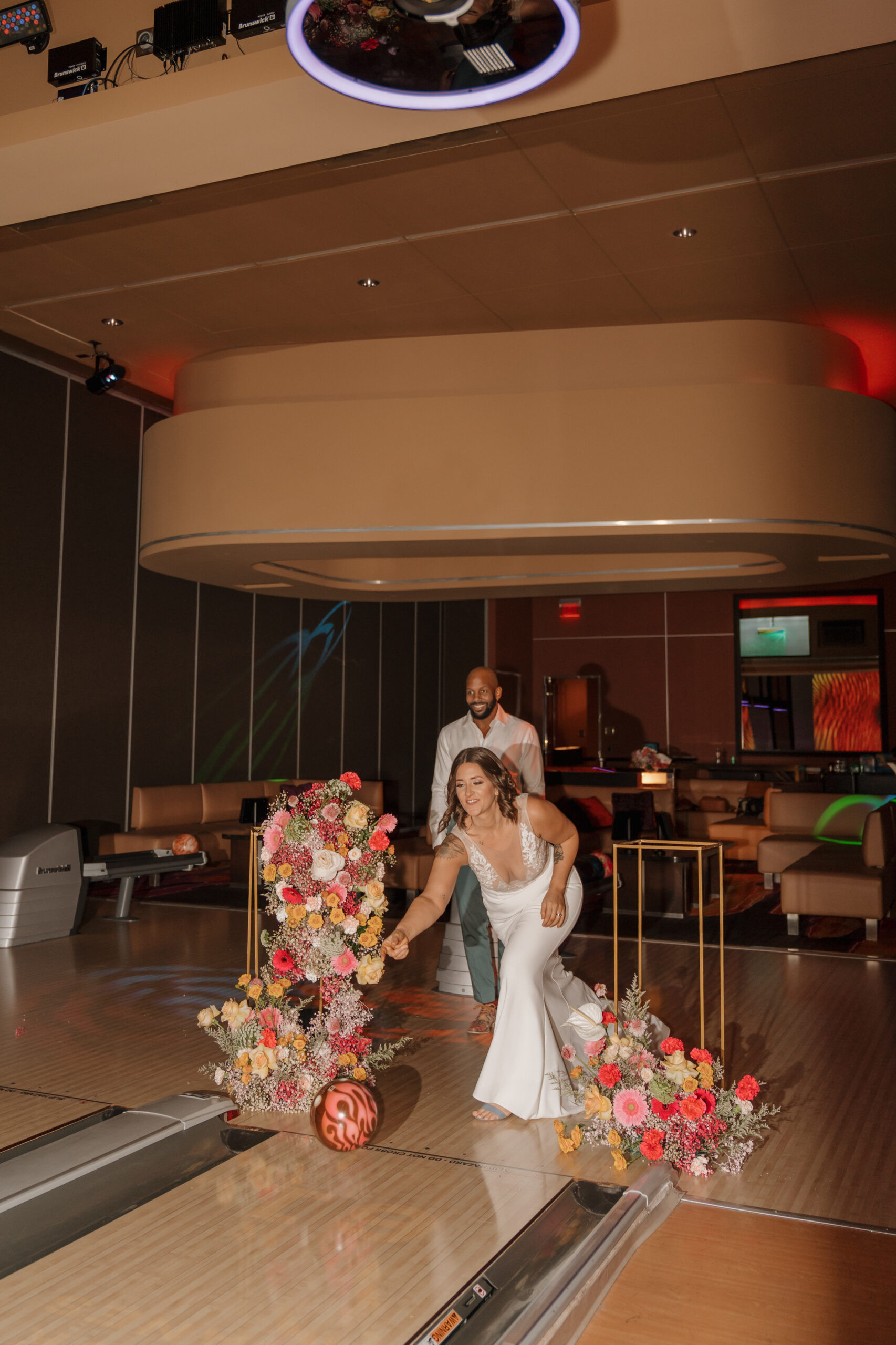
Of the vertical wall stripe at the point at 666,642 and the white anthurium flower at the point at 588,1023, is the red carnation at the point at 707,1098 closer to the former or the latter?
the white anthurium flower at the point at 588,1023

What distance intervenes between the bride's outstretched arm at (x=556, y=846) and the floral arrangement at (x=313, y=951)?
544 mm

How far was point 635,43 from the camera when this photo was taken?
3805mm

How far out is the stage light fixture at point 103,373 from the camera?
8.85m

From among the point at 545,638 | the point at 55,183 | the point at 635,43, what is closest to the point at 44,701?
the point at 55,183

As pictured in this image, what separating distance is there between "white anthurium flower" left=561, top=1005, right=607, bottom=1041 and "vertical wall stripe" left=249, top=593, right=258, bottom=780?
7851mm

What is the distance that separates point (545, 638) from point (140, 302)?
9.46 meters

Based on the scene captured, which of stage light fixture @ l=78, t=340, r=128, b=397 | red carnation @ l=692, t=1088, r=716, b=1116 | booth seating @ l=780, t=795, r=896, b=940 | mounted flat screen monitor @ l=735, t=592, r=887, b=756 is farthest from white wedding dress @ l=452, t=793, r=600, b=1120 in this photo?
mounted flat screen monitor @ l=735, t=592, r=887, b=756

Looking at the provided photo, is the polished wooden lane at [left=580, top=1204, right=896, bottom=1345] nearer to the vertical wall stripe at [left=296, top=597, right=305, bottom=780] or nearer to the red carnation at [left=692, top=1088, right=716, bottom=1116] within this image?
the red carnation at [left=692, top=1088, right=716, bottom=1116]

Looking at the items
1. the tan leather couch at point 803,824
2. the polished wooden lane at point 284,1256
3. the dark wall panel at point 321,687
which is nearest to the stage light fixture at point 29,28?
the polished wooden lane at point 284,1256

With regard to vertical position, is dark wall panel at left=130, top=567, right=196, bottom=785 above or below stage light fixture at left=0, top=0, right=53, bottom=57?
below

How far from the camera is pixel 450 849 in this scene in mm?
4031

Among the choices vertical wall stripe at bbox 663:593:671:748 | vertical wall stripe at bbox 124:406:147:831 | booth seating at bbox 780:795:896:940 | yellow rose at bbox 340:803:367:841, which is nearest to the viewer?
yellow rose at bbox 340:803:367:841

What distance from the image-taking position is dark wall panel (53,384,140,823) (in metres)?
9.12

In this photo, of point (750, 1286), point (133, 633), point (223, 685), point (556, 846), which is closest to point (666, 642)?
point (223, 685)
